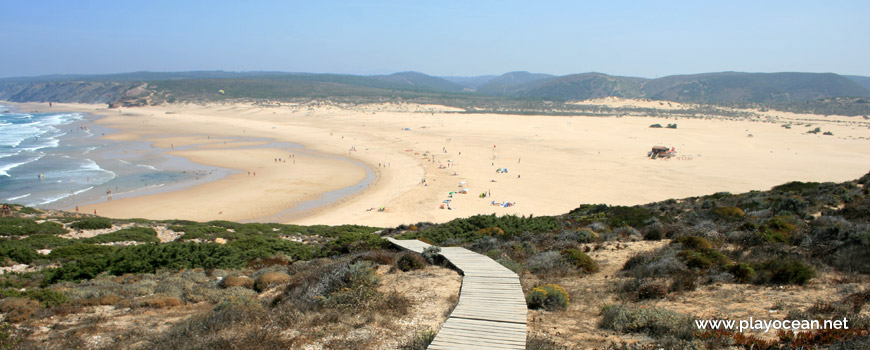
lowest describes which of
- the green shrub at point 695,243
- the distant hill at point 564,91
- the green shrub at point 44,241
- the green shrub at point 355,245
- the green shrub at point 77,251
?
the green shrub at point 44,241

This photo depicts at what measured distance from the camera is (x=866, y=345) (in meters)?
4.50

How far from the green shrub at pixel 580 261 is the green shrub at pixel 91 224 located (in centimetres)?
1763

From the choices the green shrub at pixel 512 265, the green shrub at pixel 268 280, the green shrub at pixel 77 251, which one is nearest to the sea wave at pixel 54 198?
the green shrub at pixel 77 251

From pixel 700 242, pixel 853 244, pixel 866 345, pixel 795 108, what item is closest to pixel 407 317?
pixel 866 345

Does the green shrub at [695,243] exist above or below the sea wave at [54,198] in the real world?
above

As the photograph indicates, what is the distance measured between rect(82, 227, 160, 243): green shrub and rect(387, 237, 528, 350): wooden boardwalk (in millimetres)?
13161

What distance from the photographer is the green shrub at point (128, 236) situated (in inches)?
605

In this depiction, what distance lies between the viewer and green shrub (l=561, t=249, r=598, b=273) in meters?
9.12

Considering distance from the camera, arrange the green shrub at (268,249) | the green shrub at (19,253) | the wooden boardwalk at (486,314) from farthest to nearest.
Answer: the green shrub at (268,249)
the green shrub at (19,253)
the wooden boardwalk at (486,314)

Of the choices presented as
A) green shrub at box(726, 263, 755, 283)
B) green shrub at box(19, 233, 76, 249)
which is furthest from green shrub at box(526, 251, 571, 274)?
green shrub at box(19, 233, 76, 249)

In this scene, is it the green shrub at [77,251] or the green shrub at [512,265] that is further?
the green shrub at [77,251]

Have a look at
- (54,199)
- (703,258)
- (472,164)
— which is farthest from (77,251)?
(472,164)

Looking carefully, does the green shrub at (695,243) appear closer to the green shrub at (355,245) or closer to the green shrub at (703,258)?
the green shrub at (703,258)

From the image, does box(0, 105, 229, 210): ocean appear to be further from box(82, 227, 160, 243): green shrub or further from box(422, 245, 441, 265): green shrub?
box(422, 245, 441, 265): green shrub
